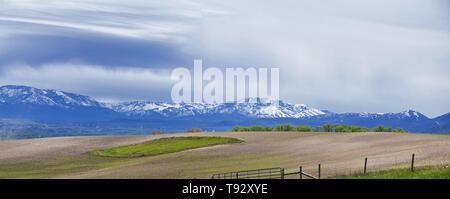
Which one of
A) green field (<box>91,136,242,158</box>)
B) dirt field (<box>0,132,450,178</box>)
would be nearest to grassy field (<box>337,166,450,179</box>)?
dirt field (<box>0,132,450,178</box>)

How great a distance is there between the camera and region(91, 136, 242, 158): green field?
150 m

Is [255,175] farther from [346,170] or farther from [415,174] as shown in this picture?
[415,174]

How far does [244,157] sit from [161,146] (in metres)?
40.7

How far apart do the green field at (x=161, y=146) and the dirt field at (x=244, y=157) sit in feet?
14.7

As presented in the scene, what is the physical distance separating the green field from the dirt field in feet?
14.7

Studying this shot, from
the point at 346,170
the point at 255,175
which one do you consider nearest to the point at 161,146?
the point at 255,175

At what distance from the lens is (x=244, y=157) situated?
123m

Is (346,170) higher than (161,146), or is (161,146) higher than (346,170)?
(346,170)

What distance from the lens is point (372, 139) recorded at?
139 meters

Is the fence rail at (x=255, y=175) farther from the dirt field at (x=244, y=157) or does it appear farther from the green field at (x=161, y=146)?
the green field at (x=161, y=146)

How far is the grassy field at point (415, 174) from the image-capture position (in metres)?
59.4

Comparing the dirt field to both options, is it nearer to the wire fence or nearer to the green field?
the wire fence

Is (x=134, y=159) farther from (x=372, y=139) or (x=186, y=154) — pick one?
(x=372, y=139)
